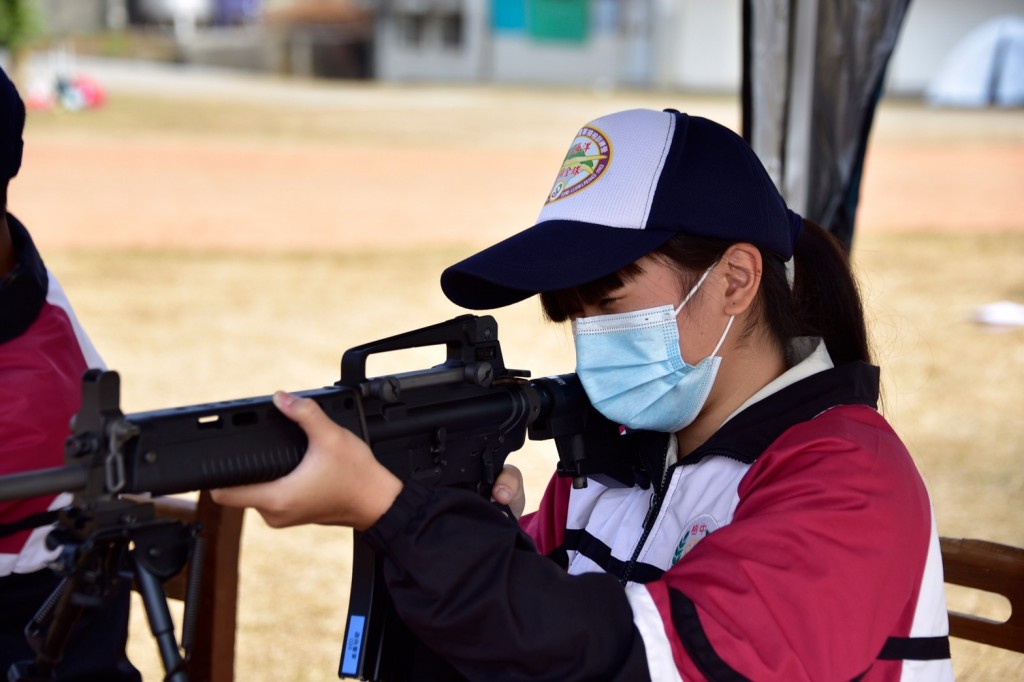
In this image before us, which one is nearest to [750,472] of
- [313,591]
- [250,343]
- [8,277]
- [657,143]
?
[657,143]

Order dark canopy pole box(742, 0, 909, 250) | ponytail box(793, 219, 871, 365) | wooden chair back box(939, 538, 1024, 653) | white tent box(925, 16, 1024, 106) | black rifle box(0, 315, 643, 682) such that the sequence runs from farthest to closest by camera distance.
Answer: white tent box(925, 16, 1024, 106), dark canopy pole box(742, 0, 909, 250), wooden chair back box(939, 538, 1024, 653), ponytail box(793, 219, 871, 365), black rifle box(0, 315, 643, 682)

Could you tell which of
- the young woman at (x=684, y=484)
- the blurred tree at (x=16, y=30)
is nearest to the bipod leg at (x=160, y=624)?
the young woman at (x=684, y=484)

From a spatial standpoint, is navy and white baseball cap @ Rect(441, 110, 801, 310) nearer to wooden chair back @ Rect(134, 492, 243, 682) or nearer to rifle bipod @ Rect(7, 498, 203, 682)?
rifle bipod @ Rect(7, 498, 203, 682)

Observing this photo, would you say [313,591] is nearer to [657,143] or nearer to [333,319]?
[657,143]

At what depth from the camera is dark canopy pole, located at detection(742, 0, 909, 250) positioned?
3590mm

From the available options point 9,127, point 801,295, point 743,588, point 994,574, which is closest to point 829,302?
point 801,295

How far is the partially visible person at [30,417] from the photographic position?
226cm

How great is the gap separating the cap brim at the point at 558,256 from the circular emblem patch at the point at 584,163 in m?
0.07

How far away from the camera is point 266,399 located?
154 cm

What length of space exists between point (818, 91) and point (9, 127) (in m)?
2.39

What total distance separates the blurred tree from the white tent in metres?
27.1

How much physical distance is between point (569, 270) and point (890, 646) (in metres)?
0.72

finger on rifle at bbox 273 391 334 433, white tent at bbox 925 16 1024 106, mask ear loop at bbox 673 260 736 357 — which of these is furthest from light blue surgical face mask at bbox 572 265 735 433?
white tent at bbox 925 16 1024 106

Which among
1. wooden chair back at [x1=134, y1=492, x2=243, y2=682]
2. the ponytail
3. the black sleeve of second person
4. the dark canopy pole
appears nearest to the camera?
the black sleeve of second person
